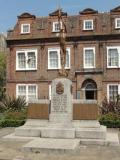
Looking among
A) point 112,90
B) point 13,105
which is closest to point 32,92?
point 13,105

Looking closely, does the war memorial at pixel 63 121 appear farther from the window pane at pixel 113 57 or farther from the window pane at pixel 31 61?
the window pane at pixel 31 61

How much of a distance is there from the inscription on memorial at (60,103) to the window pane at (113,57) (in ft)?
57.4

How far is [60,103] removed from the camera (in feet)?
56.5

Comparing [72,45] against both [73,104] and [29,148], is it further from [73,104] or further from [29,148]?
[29,148]

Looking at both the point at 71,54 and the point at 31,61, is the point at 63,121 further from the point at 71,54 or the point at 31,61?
the point at 31,61

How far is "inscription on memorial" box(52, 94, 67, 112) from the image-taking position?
17156 mm

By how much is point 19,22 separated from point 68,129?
75.2 feet

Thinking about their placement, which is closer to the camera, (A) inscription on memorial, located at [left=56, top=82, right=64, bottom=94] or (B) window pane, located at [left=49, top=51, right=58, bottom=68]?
(A) inscription on memorial, located at [left=56, top=82, right=64, bottom=94]

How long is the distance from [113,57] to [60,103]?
17834 mm

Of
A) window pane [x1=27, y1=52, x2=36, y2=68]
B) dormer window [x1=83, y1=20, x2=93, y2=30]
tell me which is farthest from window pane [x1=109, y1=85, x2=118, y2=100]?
window pane [x1=27, y1=52, x2=36, y2=68]

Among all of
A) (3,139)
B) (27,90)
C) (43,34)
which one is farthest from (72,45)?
(3,139)

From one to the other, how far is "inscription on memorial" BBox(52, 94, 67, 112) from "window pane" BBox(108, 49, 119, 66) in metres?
17.5

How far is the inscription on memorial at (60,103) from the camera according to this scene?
17156 mm

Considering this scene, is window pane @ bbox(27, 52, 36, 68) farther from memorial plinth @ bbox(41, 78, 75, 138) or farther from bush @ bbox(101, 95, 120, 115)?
memorial plinth @ bbox(41, 78, 75, 138)
